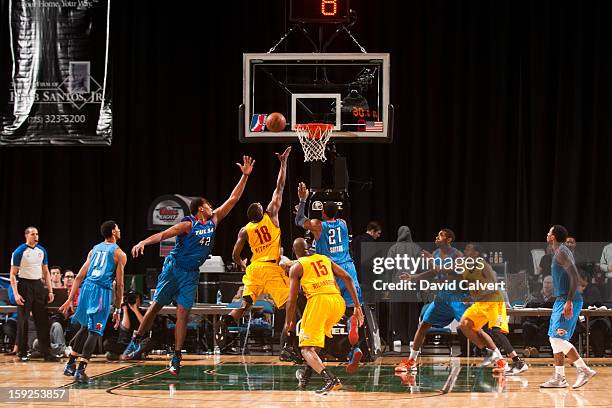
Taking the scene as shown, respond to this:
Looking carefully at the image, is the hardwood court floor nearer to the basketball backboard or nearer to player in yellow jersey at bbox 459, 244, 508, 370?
player in yellow jersey at bbox 459, 244, 508, 370

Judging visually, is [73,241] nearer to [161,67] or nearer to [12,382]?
[161,67]

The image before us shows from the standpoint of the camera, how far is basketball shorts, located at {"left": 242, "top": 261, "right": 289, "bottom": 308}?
13367 mm

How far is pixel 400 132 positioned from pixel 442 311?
7744mm

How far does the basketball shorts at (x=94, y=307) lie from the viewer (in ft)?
39.8

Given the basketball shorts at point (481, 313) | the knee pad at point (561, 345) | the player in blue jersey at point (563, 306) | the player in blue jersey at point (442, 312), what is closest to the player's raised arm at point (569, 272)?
the player in blue jersey at point (563, 306)

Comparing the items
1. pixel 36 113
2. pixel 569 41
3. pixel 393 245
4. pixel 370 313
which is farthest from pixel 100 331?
pixel 569 41

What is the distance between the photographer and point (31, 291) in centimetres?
1559

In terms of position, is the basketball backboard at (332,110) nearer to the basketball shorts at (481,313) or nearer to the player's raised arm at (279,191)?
the player's raised arm at (279,191)

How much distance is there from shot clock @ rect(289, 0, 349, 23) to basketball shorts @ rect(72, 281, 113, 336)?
4.77 metres

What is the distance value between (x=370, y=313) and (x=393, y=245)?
2302mm

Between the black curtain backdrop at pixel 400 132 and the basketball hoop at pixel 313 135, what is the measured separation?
192 inches

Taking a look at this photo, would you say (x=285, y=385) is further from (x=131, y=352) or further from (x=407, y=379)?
(x=131, y=352)

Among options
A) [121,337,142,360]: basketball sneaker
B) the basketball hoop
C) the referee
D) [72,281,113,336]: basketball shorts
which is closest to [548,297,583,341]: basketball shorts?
the basketball hoop

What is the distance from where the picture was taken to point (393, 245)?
16.8 metres
